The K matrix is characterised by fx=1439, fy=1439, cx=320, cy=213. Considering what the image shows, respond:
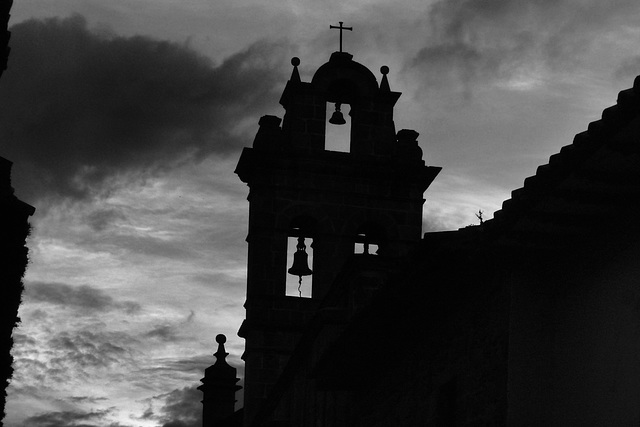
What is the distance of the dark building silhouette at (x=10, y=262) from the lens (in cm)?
1488

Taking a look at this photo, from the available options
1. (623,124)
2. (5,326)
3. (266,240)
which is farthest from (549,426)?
(266,240)

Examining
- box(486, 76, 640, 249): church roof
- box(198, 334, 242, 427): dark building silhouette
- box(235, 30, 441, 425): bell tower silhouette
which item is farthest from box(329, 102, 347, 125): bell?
box(486, 76, 640, 249): church roof

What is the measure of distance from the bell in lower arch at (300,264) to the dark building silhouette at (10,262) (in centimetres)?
1295

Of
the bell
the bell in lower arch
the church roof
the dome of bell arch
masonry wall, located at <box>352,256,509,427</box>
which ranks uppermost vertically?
the dome of bell arch

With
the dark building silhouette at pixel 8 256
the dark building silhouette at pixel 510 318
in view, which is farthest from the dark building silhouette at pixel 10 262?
the dark building silhouette at pixel 510 318

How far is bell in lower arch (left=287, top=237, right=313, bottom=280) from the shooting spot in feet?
92.0

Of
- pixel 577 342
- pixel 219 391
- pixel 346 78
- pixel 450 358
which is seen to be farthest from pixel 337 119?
pixel 577 342

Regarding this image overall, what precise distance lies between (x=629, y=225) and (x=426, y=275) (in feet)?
10.8

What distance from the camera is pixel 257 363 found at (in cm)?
2850

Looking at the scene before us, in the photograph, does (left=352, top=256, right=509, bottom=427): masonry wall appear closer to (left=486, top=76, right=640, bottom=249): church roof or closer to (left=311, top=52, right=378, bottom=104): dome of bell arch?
(left=486, top=76, right=640, bottom=249): church roof

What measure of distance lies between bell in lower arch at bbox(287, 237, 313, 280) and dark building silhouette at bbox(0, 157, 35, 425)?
42.5 ft

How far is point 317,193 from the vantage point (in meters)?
28.2

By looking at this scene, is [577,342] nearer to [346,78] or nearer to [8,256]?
[8,256]

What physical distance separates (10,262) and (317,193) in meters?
13.5
